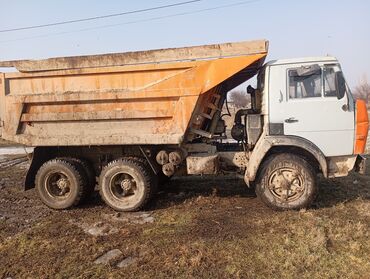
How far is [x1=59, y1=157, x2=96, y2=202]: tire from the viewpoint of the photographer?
7.24m

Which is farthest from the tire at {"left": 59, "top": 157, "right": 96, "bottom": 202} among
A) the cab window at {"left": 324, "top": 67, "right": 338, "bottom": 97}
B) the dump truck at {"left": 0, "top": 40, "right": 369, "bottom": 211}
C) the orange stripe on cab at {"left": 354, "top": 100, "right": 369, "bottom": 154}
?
the orange stripe on cab at {"left": 354, "top": 100, "right": 369, "bottom": 154}

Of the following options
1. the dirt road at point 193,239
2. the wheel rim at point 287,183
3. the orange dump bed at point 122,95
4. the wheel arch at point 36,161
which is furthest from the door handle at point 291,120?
the wheel arch at point 36,161

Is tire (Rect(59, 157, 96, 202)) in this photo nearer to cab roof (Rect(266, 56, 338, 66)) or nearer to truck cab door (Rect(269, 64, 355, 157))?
truck cab door (Rect(269, 64, 355, 157))

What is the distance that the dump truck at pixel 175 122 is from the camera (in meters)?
6.32

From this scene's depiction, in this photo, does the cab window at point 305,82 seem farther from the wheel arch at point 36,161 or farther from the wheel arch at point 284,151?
the wheel arch at point 36,161

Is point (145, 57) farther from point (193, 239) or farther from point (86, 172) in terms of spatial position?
point (193, 239)

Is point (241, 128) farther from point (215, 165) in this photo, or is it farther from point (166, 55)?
point (166, 55)

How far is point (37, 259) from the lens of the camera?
4.89 m

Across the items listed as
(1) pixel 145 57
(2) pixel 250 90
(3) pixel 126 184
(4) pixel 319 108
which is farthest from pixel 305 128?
(3) pixel 126 184

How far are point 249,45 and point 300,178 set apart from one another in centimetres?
235

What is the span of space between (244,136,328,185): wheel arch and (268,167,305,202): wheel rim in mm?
333

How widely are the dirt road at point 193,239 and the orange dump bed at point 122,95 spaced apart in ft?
4.35

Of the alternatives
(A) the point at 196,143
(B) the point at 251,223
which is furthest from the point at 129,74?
(B) the point at 251,223

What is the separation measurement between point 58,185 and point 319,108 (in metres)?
4.92
